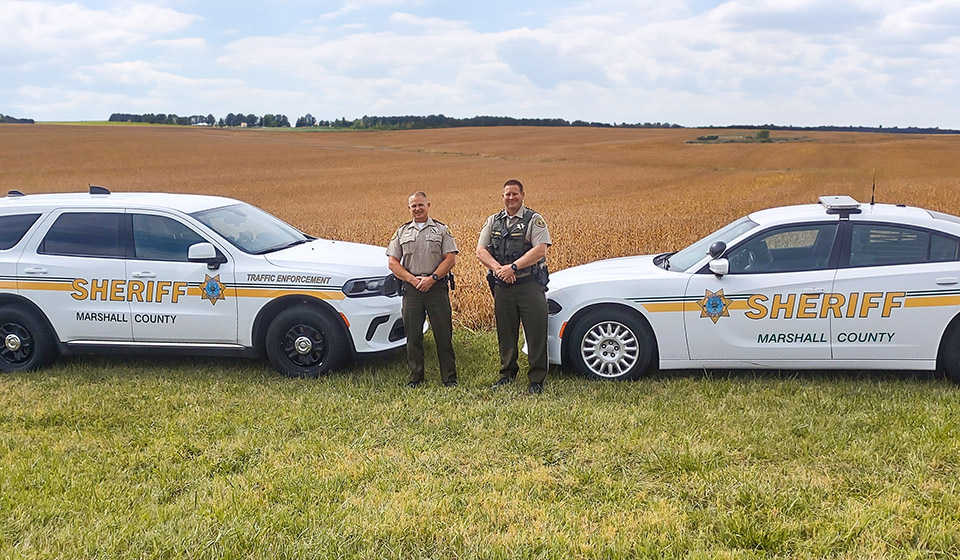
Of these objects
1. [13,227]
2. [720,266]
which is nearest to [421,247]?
[720,266]

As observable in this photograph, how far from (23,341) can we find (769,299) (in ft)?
21.7

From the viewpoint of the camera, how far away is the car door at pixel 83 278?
274 inches

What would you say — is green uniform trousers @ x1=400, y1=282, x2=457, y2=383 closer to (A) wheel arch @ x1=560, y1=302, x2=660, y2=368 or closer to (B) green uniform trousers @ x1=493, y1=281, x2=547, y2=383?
(B) green uniform trousers @ x1=493, y1=281, x2=547, y2=383

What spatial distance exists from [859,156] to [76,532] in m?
49.3

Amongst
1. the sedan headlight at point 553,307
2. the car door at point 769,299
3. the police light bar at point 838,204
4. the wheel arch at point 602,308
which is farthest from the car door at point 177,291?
the police light bar at point 838,204

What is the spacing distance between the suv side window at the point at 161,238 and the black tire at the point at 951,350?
6.21 m

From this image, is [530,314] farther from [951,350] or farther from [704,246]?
[951,350]

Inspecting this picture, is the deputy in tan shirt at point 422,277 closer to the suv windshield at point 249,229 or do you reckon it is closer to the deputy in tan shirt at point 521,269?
the deputy in tan shirt at point 521,269

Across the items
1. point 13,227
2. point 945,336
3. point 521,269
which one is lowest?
point 945,336

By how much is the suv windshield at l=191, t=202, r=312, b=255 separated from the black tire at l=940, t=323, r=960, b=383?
5.73m

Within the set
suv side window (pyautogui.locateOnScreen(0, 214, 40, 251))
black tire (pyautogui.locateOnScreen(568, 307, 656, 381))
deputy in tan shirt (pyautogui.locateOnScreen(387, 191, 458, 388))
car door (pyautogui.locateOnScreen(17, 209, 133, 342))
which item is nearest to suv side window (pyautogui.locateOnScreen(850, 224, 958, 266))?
black tire (pyautogui.locateOnScreen(568, 307, 656, 381))

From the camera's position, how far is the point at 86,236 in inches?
281

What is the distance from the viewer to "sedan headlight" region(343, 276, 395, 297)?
6.65 m

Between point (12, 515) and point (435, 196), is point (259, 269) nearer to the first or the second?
point (12, 515)
